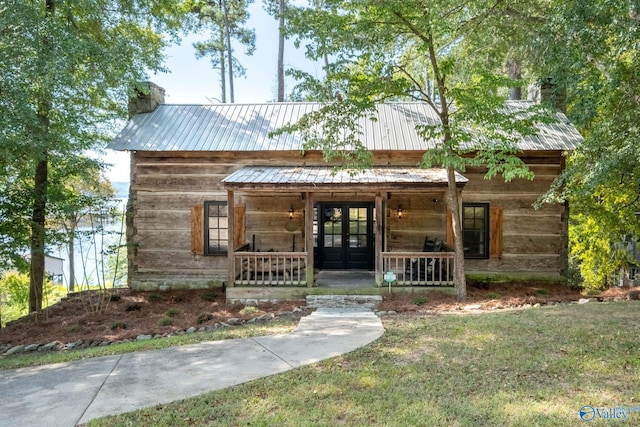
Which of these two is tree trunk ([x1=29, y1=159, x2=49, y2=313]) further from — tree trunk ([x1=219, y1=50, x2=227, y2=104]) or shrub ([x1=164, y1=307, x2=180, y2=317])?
tree trunk ([x1=219, y1=50, x2=227, y2=104])

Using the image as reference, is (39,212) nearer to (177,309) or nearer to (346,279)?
(177,309)

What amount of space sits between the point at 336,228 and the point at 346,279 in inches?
78.3

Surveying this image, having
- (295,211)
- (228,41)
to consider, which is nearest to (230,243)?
(295,211)

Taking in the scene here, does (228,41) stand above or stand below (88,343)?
above

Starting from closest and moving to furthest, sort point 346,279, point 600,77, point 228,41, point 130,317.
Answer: point 600,77
point 130,317
point 346,279
point 228,41

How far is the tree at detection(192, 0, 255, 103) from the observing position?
842 inches

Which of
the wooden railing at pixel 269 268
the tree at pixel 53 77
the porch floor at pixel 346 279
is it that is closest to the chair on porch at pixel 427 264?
the porch floor at pixel 346 279

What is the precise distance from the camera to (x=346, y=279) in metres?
11.1

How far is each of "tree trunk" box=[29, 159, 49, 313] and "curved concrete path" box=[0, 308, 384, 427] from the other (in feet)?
15.6

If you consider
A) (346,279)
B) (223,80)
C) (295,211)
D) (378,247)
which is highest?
(223,80)

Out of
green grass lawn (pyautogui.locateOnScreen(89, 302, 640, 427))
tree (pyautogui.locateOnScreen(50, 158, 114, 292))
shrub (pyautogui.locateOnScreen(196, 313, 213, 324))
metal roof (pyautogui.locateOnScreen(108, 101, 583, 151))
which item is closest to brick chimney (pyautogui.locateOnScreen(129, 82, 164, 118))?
metal roof (pyautogui.locateOnScreen(108, 101, 583, 151))

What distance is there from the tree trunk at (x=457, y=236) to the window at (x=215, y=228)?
6.19 meters

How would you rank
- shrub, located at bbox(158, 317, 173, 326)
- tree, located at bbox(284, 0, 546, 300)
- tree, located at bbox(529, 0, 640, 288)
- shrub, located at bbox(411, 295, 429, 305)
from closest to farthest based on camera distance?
tree, located at bbox(529, 0, 640, 288)
tree, located at bbox(284, 0, 546, 300)
shrub, located at bbox(158, 317, 173, 326)
shrub, located at bbox(411, 295, 429, 305)

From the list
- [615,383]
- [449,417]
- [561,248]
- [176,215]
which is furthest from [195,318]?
[561,248]
